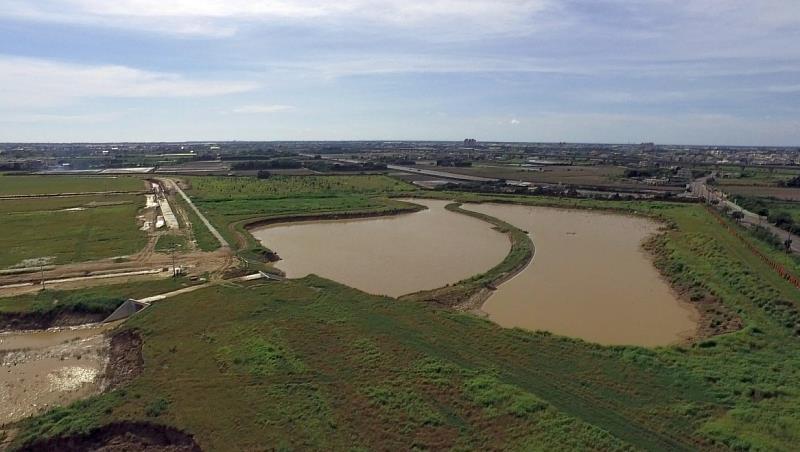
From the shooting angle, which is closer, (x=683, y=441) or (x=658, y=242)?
(x=683, y=441)

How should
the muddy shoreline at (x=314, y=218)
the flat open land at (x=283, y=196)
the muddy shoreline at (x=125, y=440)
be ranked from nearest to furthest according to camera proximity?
the muddy shoreline at (x=125, y=440) → the muddy shoreline at (x=314, y=218) → the flat open land at (x=283, y=196)

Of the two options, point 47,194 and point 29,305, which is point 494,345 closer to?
point 29,305

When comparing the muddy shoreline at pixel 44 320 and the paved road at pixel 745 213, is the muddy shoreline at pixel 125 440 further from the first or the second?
the paved road at pixel 745 213

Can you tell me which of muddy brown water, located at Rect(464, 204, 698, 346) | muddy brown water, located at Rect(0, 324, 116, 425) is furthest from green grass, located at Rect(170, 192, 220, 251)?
muddy brown water, located at Rect(464, 204, 698, 346)

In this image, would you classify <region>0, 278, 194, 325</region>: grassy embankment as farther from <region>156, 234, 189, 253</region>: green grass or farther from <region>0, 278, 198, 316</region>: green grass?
<region>156, 234, 189, 253</region>: green grass

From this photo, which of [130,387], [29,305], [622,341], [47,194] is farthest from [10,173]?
[622,341]

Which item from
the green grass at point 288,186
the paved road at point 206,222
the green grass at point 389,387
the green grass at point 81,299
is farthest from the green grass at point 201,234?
the green grass at point 389,387

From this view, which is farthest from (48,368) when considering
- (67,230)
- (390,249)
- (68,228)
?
(68,228)
